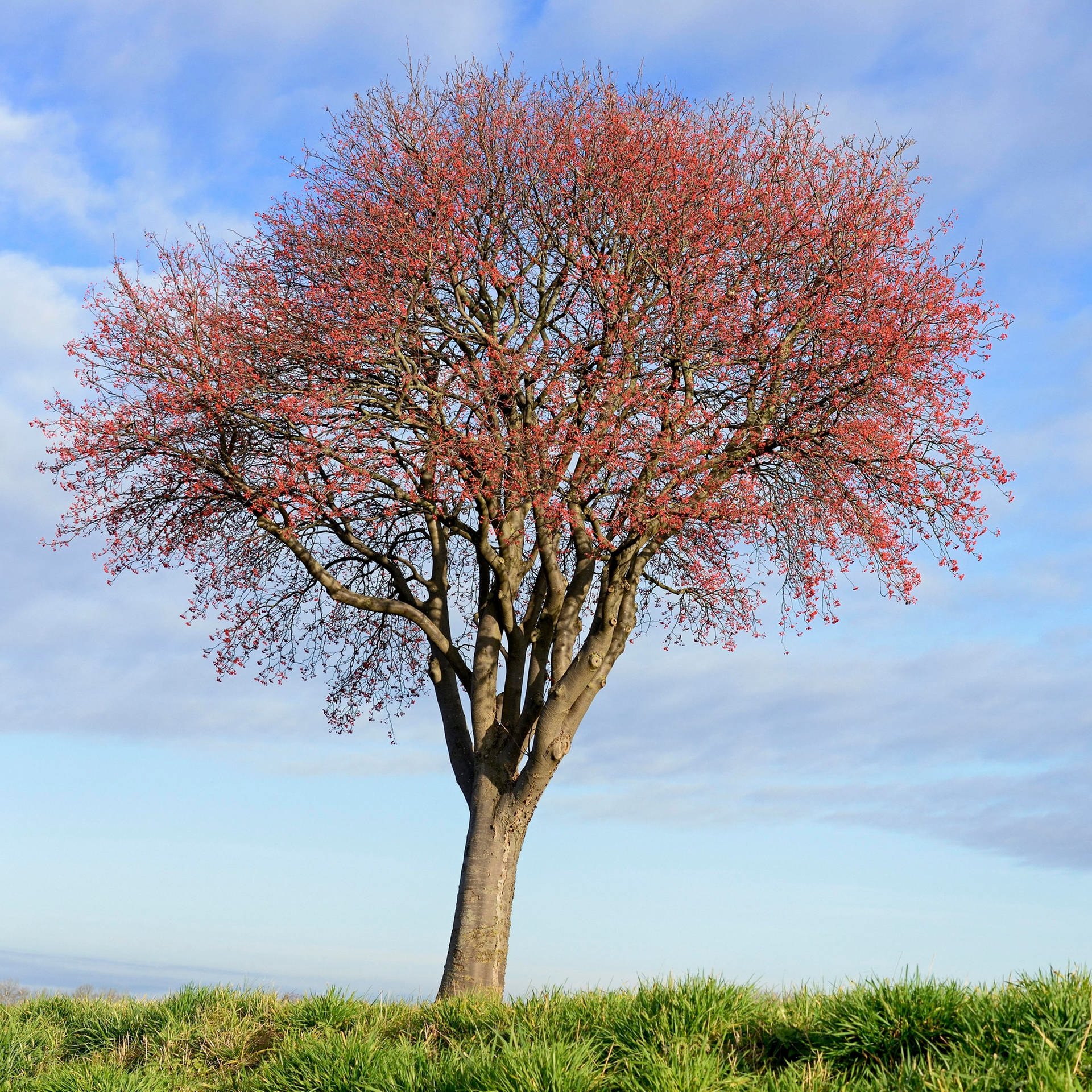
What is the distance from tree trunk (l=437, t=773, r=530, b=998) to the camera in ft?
45.8

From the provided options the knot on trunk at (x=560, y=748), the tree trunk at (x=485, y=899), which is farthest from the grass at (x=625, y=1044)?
the knot on trunk at (x=560, y=748)

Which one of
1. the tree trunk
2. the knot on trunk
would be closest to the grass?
the tree trunk

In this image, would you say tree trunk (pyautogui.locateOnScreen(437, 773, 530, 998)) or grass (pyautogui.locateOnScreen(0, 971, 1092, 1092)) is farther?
tree trunk (pyautogui.locateOnScreen(437, 773, 530, 998))

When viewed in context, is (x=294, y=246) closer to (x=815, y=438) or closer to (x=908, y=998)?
(x=815, y=438)

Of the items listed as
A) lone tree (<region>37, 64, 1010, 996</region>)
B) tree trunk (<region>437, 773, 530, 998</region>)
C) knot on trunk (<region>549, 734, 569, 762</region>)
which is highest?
lone tree (<region>37, 64, 1010, 996</region>)

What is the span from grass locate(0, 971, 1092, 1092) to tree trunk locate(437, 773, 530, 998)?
2458 millimetres

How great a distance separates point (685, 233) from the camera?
15.1m

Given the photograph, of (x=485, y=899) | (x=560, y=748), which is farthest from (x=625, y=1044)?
(x=560, y=748)

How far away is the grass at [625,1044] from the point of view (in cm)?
705

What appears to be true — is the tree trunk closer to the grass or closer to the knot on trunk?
the knot on trunk

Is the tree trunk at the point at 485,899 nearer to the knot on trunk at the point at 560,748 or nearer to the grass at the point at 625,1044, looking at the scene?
the knot on trunk at the point at 560,748

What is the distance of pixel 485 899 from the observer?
1427 centimetres

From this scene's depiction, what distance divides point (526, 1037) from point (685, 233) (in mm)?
11235

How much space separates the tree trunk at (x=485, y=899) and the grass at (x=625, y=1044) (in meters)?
2.46
